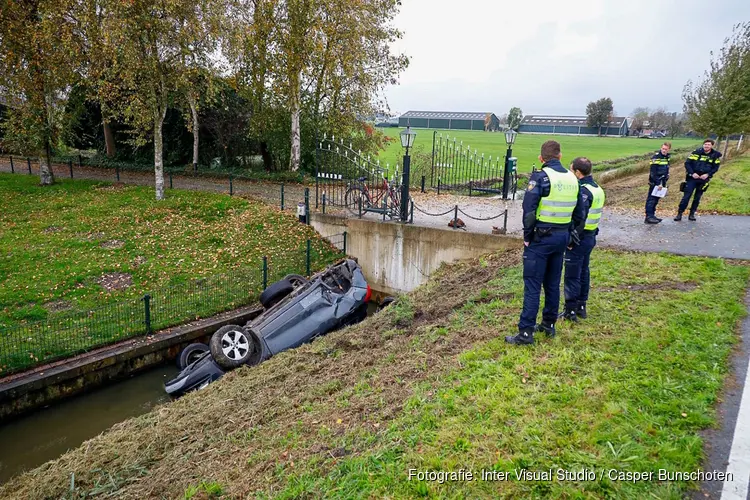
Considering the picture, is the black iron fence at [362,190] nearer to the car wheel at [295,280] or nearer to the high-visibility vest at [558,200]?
the car wheel at [295,280]

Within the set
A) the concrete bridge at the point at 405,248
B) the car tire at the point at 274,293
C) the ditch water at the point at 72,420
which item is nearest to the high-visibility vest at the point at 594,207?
the concrete bridge at the point at 405,248

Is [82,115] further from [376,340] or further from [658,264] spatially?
[658,264]

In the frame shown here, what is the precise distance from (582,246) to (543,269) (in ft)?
3.15

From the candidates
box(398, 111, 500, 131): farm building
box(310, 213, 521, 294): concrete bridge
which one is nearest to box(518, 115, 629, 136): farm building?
box(398, 111, 500, 131): farm building

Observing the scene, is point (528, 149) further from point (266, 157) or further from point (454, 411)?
point (454, 411)

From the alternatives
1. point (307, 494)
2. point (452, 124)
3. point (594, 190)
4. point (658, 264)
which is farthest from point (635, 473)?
point (452, 124)

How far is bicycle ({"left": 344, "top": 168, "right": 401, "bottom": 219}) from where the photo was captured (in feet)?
41.9

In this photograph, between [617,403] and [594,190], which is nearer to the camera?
[617,403]

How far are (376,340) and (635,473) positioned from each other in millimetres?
4083

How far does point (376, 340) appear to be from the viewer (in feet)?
22.6

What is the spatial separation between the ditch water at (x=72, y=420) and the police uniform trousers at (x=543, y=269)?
6.52 metres

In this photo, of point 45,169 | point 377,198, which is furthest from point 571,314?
point 45,169

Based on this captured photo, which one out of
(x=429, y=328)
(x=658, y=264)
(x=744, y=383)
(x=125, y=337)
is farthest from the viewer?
(x=125, y=337)

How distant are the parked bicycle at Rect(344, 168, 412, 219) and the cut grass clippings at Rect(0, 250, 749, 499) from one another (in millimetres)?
5781
